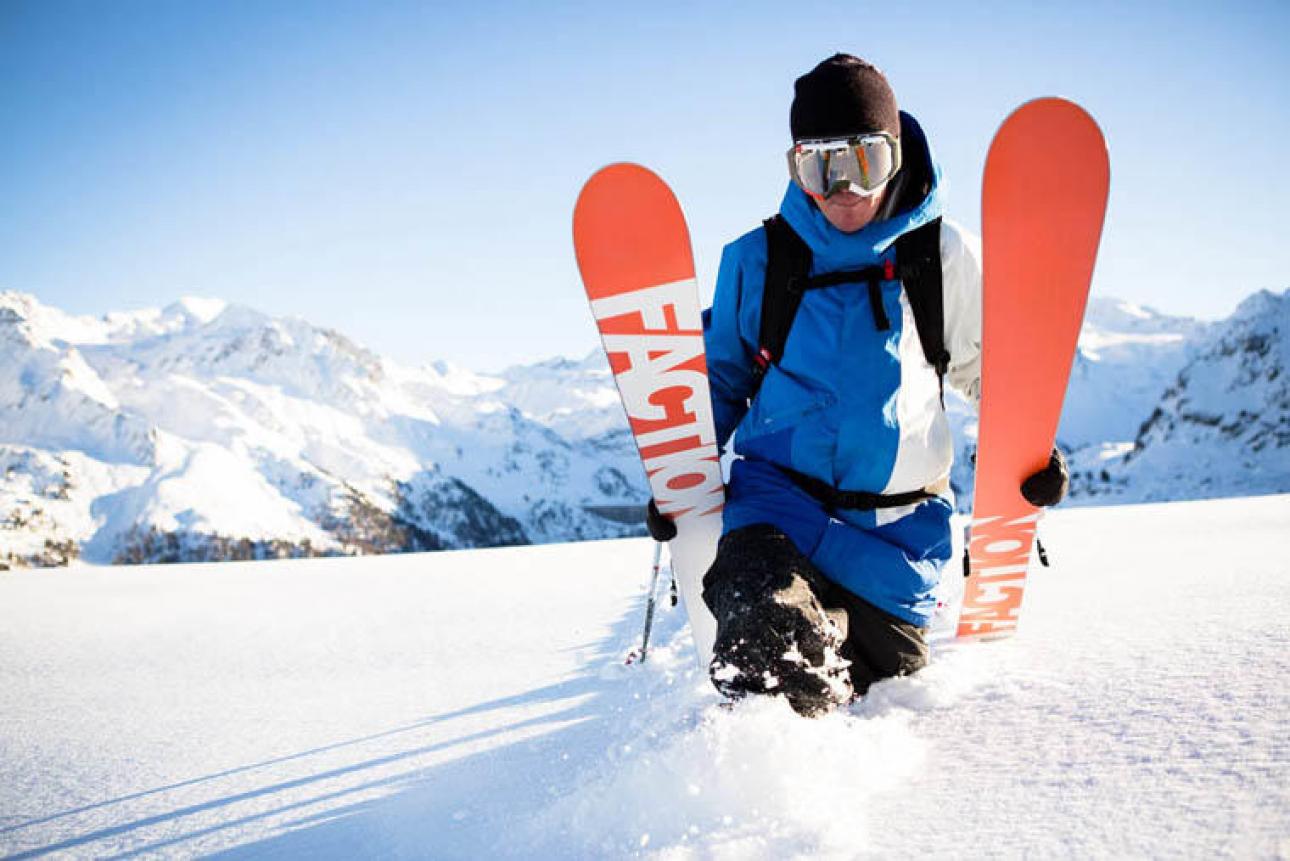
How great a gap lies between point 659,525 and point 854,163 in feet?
4.93

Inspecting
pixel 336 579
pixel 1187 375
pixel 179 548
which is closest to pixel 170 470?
pixel 179 548

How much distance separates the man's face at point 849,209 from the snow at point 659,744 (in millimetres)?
1548

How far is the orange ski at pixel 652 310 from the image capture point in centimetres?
270

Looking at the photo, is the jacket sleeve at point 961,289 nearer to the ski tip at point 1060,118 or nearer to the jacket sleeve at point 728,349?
the ski tip at point 1060,118

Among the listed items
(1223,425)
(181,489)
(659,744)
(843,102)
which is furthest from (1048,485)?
(181,489)

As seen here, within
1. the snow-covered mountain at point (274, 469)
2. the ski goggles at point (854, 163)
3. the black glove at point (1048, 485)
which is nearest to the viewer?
the ski goggles at point (854, 163)

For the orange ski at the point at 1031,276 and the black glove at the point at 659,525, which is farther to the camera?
the black glove at the point at 659,525

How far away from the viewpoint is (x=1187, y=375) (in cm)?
9788

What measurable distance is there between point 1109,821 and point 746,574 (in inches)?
38.7

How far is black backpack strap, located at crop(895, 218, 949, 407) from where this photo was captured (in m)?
2.34

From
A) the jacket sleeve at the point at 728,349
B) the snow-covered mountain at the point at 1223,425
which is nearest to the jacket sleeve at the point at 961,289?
the jacket sleeve at the point at 728,349

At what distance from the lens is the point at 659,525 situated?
276 centimetres

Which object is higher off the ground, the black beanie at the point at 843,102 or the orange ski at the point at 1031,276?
the black beanie at the point at 843,102

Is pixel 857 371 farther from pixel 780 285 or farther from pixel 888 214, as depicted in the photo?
pixel 888 214
